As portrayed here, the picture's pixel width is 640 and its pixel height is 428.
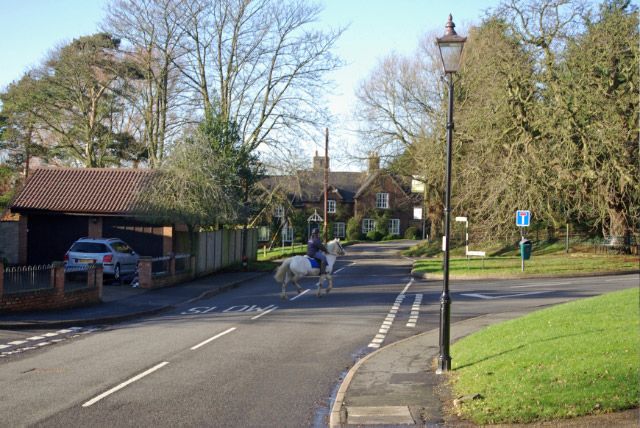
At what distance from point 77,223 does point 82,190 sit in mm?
1749

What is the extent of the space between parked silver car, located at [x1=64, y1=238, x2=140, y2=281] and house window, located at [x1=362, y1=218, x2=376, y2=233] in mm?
59134

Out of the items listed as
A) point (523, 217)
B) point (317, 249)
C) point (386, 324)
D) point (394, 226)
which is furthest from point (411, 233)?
point (386, 324)

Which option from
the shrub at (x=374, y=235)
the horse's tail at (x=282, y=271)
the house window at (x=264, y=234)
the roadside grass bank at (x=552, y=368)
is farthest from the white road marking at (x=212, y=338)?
the shrub at (x=374, y=235)

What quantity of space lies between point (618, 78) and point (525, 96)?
4.40 metres

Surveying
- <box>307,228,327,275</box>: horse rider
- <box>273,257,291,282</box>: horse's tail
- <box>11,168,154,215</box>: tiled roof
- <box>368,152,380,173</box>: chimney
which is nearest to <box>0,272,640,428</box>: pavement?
<box>273,257,291,282</box>: horse's tail

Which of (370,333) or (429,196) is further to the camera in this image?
(429,196)

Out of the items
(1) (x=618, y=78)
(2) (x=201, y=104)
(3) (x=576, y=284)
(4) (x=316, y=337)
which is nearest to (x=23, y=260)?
(2) (x=201, y=104)

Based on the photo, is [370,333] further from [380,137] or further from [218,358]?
[380,137]

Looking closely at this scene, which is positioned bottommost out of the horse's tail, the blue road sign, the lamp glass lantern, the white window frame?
the horse's tail

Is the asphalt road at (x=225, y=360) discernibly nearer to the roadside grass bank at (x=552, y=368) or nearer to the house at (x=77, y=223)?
the roadside grass bank at (x=552, y=368)

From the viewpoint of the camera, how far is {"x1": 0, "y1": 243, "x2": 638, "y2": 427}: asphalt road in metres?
9.38

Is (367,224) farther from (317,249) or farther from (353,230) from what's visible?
(317,249)

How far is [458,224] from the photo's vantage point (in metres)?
53.2

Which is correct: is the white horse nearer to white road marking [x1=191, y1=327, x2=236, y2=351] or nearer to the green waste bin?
white road marking [x1=191, y1=327, x2=236, y2=351]
